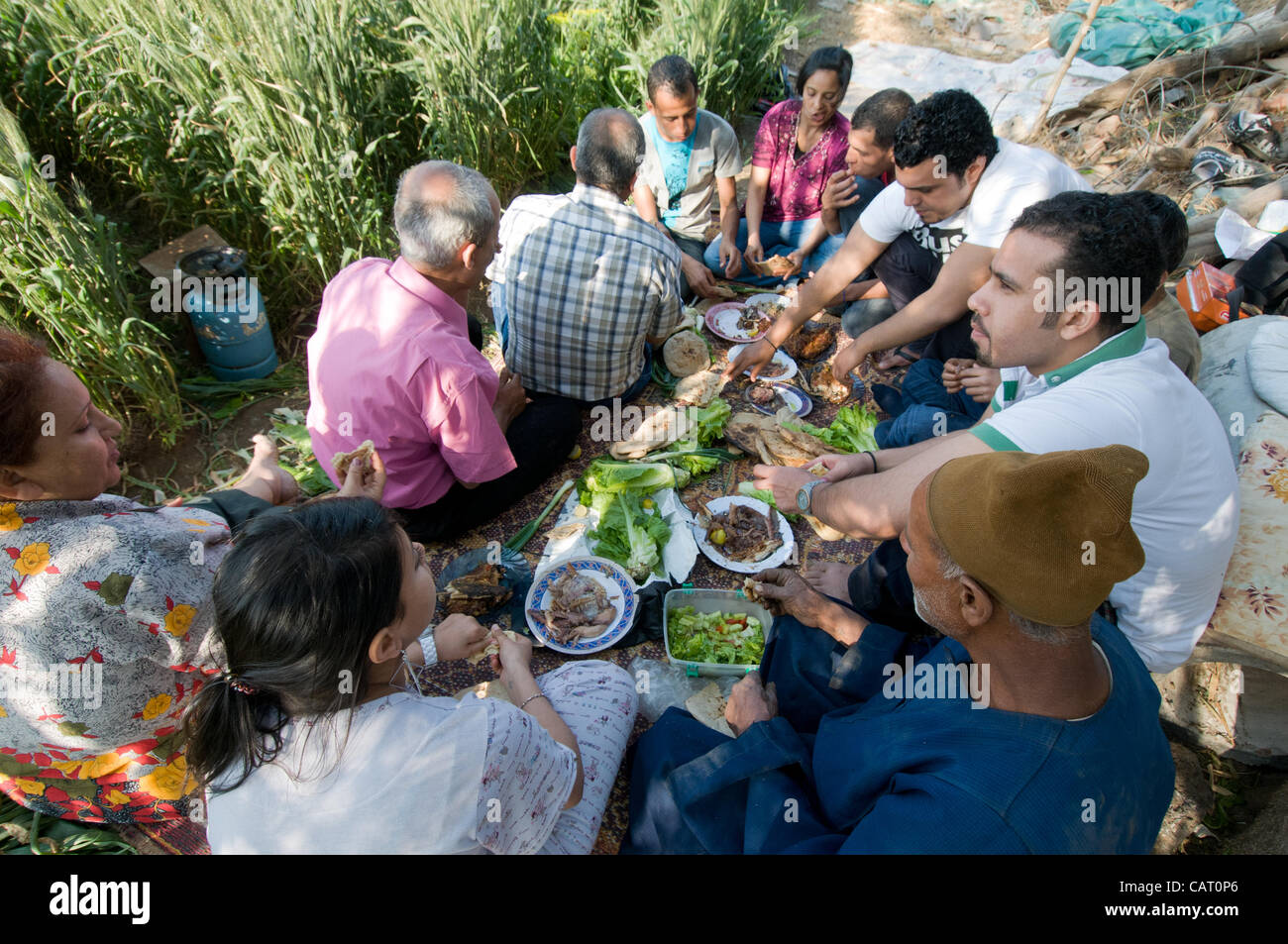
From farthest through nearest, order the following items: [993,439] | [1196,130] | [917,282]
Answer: [1196,130] → [917,282] → [993,439]

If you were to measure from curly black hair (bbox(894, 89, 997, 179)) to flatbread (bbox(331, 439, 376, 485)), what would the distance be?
10.0 ft

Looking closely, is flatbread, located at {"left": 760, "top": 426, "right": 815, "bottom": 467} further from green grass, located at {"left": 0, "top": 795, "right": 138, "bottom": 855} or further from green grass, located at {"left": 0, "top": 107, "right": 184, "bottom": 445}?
green grass, located at {"left": 0, "top": 107, "right": 184, "bottom": 445}

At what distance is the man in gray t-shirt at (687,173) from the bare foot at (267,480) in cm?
287

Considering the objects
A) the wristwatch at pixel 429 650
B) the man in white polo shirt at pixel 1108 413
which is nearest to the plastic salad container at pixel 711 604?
the man in white polo shirt at pixel 1108 413

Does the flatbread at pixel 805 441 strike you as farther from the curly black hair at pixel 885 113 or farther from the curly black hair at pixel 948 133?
the curly black hair at pixel 885 113

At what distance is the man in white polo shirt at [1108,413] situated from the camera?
7.39 feet

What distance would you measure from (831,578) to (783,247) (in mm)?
3249

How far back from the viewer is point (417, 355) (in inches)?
111

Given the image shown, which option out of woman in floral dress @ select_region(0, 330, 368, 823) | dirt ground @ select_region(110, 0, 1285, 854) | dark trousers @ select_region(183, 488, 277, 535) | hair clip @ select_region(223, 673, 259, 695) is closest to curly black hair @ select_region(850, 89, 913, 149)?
dirt ground @ select_region(110, 0, 1285, 854)

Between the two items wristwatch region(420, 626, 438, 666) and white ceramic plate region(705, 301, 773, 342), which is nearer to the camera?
wristwatch region(420, 626, 438, 666)

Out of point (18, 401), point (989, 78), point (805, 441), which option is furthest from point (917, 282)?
point (989, 78)

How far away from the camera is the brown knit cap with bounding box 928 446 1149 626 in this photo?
147 cm

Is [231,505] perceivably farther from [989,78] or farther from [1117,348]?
[989,78]

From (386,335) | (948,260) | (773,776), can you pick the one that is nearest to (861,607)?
(773,776)
